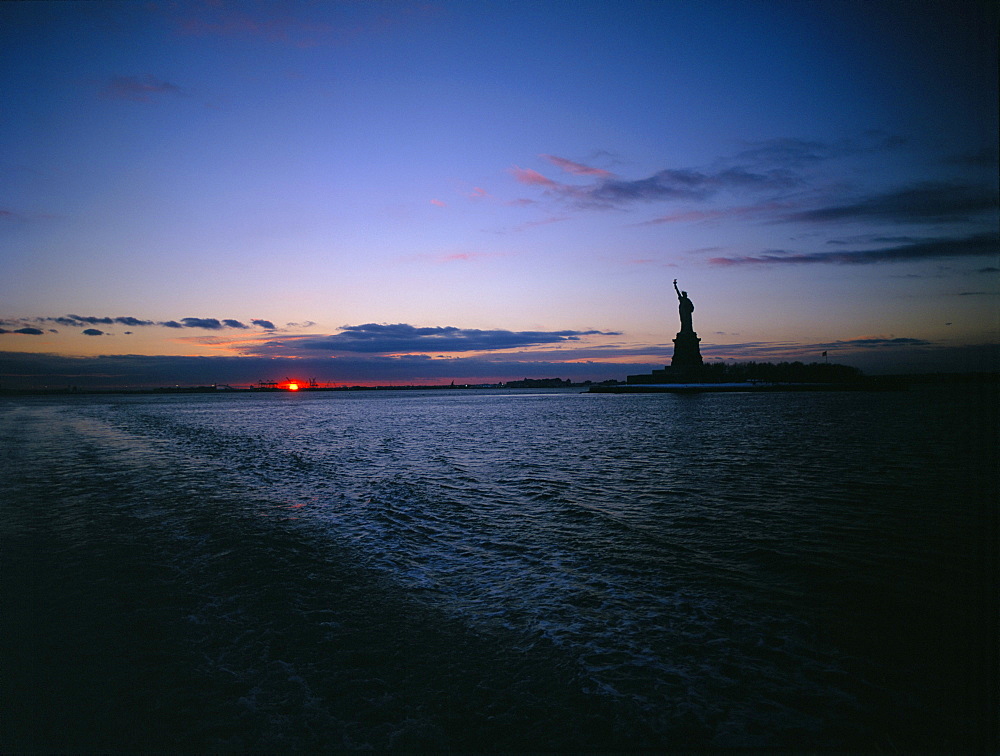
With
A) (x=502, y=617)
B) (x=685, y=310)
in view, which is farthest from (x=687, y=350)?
(x=502, y=617)

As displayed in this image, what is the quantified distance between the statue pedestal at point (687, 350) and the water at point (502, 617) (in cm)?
14227

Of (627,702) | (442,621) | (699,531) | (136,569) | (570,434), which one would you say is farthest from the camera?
(570,434)

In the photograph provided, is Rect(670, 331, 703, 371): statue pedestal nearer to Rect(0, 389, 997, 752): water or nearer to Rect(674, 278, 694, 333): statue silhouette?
Rect(674, 278, 694, 333): statue silhouette

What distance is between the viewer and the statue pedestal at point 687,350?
499ft

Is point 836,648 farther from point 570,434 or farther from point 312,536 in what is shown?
point 570,434

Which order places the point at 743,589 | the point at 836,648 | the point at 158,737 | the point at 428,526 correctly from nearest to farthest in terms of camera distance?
the point at 158,737, the point at 836,648, the point at 743,589, the point at 428,526

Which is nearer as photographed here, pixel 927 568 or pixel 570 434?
pixel 927 568

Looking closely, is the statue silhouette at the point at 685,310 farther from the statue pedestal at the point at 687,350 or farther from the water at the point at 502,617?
the water at the point at 502,617

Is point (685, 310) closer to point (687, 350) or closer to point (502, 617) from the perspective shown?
point (687, 350)

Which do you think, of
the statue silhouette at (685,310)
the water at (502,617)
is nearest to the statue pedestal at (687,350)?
the statue silhouette at (685,310)

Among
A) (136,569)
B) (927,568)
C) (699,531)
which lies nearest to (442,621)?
(136,569)

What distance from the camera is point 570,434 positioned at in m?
38.3

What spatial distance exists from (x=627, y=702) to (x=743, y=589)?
4.34 meters

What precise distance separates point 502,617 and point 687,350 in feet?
523
